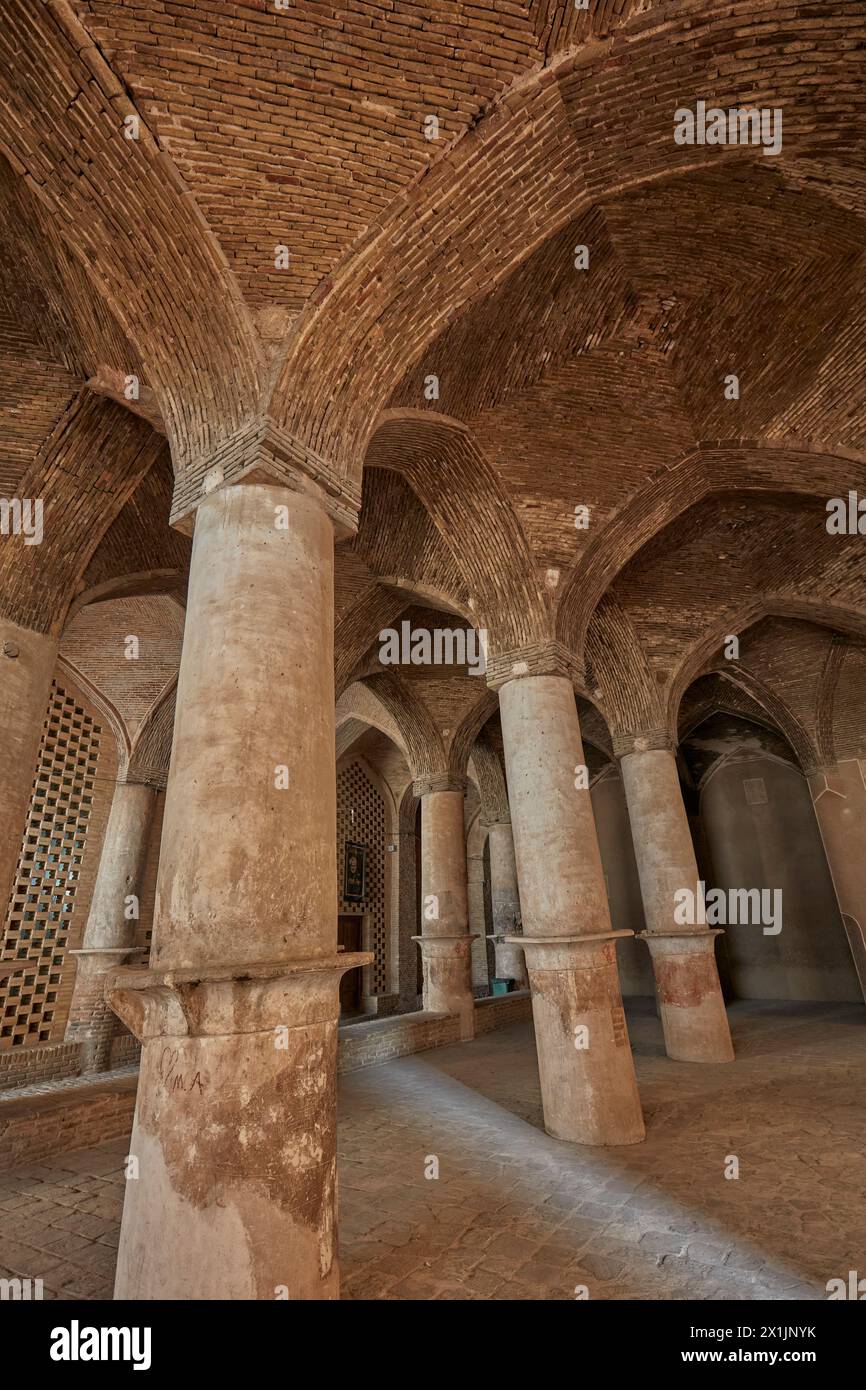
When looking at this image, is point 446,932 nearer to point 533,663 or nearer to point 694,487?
point 533,663

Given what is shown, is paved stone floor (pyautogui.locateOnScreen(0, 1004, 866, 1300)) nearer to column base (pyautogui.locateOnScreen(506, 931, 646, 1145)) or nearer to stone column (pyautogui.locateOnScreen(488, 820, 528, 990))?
column base (pyautogui.locateOnScreen(506, 931, 646, 1145))

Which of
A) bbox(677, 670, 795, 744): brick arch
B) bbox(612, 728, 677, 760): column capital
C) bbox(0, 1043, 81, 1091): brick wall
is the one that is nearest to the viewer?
bbox(0, 1043, 81, 1091): brick wall

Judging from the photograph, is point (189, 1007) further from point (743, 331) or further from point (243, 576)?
point (743, 331)

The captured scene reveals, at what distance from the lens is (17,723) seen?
5.55 m

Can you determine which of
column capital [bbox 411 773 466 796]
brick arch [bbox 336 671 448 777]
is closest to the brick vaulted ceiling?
brick arch [bbox 336 671 448 777]

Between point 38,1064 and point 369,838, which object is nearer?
point 38,1064

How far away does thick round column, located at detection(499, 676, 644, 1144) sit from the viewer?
17.0 ft

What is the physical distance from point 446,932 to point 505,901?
3363 mm

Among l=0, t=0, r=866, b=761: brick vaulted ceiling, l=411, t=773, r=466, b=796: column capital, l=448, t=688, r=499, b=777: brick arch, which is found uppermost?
l=0, t=0, r=866, b=761: brick vaulted ceiling

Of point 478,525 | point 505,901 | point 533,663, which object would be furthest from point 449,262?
point 505,901

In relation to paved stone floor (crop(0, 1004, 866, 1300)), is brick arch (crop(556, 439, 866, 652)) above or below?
above

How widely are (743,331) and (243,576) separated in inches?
210

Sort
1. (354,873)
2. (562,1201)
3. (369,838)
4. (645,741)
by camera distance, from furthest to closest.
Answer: (369,838) → (354,873) → (645,741) → (562,1201)
